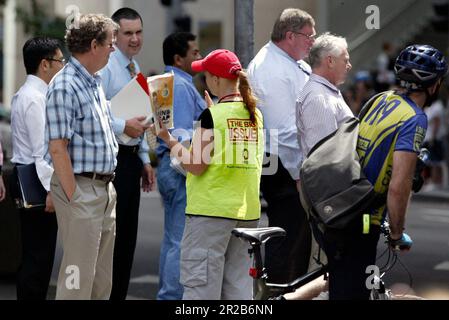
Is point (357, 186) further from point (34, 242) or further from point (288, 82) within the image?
point (34, 242)

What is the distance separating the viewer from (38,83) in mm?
6852

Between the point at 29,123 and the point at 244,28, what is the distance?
154cm

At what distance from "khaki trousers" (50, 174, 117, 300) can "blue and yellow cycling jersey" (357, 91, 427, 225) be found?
61.6 inches

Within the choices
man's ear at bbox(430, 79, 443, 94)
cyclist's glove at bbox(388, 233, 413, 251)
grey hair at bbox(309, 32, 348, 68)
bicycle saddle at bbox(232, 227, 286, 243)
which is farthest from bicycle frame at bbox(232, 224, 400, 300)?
grey hair at bbox(309, 32, 348, 68)

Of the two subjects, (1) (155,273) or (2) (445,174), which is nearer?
(1) (155,273)

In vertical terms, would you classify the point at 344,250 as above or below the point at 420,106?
below

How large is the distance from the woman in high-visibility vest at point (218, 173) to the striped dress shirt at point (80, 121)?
38 cm

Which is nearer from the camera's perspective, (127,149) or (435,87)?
(435,87)

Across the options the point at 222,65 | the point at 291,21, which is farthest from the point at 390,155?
the point at 291,21

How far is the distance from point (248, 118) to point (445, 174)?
1581cm

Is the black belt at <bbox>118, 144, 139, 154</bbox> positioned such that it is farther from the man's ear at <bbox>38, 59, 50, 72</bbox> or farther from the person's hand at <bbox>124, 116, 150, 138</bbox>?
the man's ear at <bbox>38, 59, 50, 72</bbox>

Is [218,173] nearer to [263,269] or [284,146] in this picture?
[263,269]

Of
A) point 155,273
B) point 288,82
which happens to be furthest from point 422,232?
point 288,82

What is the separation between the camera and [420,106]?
16.9ft
